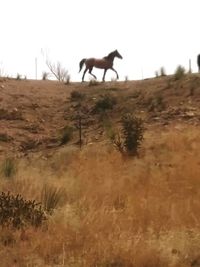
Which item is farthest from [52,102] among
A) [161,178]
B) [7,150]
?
[161,178]

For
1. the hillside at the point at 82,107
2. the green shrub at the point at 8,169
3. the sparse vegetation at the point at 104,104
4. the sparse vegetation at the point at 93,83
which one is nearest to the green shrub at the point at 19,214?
the green shrub at the point at 8,169

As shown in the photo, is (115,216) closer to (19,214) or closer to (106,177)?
(19,214)

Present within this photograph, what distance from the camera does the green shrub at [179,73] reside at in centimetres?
2609

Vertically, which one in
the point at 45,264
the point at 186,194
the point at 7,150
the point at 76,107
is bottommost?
the point at 45,264

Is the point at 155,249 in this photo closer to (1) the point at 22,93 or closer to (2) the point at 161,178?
(2) the point at 161,178

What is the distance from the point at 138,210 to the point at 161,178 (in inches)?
135

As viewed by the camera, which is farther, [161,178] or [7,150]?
[7,150]

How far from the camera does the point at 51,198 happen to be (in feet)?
35.2

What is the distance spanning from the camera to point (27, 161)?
739 inches

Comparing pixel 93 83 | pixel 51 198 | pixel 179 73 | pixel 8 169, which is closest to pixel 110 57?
pixel 93 83

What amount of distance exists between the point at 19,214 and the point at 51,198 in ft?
4.65

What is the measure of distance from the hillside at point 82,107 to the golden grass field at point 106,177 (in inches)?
1.8

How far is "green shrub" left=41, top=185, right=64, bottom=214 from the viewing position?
411 inches

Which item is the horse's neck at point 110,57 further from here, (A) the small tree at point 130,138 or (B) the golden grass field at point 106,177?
(A) the small tree at point 130,138
